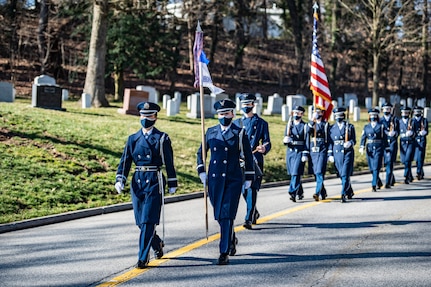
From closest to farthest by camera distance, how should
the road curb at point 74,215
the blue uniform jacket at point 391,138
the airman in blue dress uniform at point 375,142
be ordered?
1. the road curb at point 74,215
2. the airman in blue dress uniform at point 375,142
3. the blue uniform jacket at point 391,138

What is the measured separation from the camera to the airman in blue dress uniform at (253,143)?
11227mm

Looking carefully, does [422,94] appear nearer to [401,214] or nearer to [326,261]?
[401,214]

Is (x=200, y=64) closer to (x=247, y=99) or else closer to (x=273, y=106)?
(x=247, y=99)

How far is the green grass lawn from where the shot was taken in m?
13.8

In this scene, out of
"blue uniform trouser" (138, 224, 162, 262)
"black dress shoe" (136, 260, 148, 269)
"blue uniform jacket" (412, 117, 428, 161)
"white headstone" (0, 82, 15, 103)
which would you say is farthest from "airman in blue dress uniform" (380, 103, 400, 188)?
"white headstone" (0, 82, 15, 103)

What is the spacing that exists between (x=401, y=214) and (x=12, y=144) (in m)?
9.51

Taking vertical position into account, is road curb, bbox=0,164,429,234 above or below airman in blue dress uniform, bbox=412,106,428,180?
below

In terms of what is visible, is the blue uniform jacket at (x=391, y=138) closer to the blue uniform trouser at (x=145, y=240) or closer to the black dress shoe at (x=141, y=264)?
the blue uniform trouser at (x=145, y=240)

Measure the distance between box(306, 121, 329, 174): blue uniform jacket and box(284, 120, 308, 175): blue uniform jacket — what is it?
13.4 inches

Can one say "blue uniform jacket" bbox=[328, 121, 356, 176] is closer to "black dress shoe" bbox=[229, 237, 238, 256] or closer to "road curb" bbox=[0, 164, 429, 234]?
"road curb" bbox=[0, 164, 429, 234]

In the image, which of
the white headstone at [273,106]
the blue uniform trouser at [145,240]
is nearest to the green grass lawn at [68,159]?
the blue uniform trouser at [145,240]

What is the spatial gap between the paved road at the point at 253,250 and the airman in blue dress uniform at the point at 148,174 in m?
0.46

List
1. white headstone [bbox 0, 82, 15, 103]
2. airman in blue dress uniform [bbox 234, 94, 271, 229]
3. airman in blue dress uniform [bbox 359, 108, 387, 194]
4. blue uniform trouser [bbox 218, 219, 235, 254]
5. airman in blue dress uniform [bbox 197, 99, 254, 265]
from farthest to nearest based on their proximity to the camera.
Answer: white headstone [bbox 0, 82, 15, 103] < airman in blue dress uniform [bbox 359, 108, 387, 194] < airman in blue dress uniform [bbox 234, 94, 271, 229] < airman in blue dress uniform [bbox 197, 99, 254, 265] < blue uniform trouser [bbox 218, 219, 235, 254]

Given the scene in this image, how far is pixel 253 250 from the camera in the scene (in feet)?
30.9
